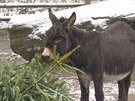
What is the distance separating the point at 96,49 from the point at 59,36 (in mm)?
618

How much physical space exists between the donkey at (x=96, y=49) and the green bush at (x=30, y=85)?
5.38ft

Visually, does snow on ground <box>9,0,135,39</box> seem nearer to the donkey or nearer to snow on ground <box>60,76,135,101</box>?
snow on ground <box>60,76,135,101</box>

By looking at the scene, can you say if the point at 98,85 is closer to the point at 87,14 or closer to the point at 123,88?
the point at 123,88

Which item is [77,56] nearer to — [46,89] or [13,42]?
[46,89]

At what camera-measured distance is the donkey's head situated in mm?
4019

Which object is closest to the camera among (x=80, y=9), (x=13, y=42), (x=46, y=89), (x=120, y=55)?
(x=46, y=89)

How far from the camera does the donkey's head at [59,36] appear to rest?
13.2 feet

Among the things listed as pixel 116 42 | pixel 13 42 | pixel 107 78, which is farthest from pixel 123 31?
pixel 13 42

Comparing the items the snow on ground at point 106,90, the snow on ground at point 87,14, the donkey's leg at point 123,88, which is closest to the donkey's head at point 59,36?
the donkey's leg at point 123,88

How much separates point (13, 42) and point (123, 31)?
148 inches

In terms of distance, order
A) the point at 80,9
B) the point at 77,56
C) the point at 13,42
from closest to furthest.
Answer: the point at 77,56, the point at 13,42, the point at 80,9

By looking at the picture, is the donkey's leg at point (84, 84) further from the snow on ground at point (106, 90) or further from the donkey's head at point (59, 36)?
the snow on ground at point (106, 90)

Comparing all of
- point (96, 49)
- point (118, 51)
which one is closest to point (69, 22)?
point (96, 49)

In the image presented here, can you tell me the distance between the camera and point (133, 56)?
16.2 ft
